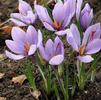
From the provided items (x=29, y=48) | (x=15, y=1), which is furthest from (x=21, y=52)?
(x=15, y=1)

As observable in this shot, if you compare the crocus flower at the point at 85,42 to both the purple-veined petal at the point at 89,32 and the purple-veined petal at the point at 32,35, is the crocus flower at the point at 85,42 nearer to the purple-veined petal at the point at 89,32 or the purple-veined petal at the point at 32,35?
the purple-veined petal at the point at 89,32

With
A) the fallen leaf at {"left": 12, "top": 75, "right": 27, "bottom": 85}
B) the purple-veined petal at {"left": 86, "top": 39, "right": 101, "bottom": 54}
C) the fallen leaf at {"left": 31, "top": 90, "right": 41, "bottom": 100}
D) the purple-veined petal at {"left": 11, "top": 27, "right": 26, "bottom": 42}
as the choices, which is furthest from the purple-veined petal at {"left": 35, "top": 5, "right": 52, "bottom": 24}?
the fallen leaf at {"left": 12, "top": 75, "right": 27, "bottom": 85}

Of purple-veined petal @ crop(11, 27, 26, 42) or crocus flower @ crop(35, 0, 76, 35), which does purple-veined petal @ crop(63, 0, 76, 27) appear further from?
purple-veined petal @ crop(11, 27, 26, 42)

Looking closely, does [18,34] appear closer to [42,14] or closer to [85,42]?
[42,14]

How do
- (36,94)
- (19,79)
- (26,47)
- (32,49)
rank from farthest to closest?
(19,79) → (36,94) → (26,47) → (32,49)

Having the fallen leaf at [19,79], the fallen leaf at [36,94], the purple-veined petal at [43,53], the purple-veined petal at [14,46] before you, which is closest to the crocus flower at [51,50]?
the purple-veined petal at [43,53]

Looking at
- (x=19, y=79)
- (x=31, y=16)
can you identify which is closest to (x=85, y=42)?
(x=31, y=16)

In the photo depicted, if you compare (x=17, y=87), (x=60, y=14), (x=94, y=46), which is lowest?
(x=17, y=87)

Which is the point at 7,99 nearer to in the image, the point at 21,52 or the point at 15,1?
the point at 21,52
